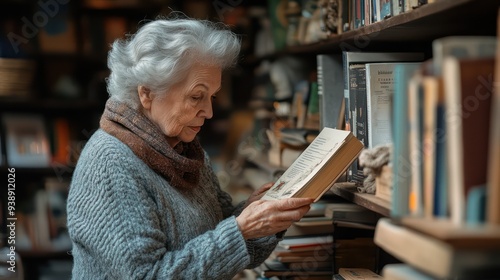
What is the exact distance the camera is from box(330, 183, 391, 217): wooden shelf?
1.27 m

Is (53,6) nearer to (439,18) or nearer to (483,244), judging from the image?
(439,18)

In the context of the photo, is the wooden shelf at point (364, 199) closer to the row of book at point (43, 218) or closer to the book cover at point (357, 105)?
the book cover at point (357, 105)

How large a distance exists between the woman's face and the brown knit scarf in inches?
1.0

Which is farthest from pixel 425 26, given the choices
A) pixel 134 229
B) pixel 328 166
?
pixel 134 229

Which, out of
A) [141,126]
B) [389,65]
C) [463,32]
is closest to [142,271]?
[141,126]

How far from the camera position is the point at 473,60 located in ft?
2.62

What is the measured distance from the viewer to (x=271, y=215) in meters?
1.42

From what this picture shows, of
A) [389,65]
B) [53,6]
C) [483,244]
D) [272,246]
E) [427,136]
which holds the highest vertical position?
[53,6]

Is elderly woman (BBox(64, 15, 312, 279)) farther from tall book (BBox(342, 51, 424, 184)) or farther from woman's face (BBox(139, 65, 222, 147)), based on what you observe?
tall book (BBox(342, 51, 424, 184))

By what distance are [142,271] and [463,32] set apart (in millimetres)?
851

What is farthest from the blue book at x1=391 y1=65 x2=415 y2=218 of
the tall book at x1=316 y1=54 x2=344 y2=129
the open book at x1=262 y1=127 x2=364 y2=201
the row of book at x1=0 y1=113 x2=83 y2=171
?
the row of book at x1=0 y1=113 x2=83 y2=171

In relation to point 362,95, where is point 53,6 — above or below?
above

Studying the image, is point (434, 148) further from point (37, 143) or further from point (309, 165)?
point (37, 143)

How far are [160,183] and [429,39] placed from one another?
0.74 metres
